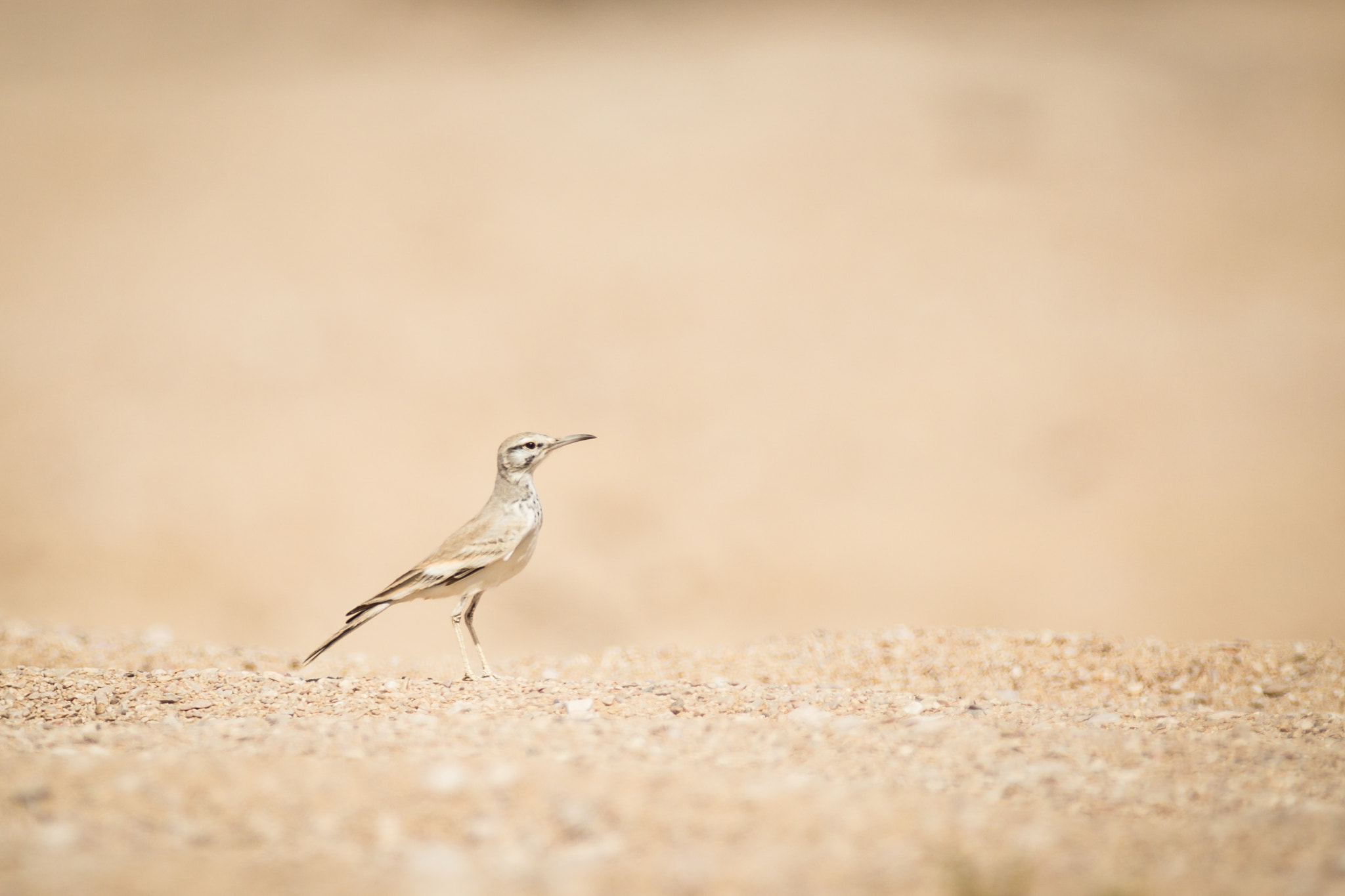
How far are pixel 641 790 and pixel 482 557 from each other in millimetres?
3007

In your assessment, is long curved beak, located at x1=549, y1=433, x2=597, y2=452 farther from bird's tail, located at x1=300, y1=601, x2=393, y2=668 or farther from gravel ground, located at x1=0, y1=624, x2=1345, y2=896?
gravel ground, located at x1=0, y1=624, x2=1345, y2=896

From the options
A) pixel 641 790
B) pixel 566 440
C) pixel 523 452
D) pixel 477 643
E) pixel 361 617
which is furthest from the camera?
pixel 566 440

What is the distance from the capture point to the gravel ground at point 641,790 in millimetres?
2641

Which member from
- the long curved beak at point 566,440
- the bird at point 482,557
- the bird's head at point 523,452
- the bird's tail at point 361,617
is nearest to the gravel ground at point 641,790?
the bird's tail at point 361,617

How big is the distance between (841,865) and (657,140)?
23.7 m

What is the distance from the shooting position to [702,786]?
3270mm

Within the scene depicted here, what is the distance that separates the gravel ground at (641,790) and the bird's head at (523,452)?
1.53 metres

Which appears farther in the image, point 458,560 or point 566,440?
point 566,440

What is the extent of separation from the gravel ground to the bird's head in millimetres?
1529

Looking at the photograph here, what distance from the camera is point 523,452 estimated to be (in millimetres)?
6477

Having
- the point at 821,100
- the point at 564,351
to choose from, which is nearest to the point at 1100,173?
the point at 821,100

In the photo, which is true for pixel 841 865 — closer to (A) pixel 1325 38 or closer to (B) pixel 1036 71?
(B) pixel 1036 71

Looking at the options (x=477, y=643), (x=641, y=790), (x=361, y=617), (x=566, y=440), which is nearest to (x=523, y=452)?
(x=566, y=440)

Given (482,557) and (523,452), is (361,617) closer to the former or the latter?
(482,557)
